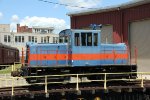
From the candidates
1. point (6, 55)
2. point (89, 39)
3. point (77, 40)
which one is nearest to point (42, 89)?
A: point (77, 40)

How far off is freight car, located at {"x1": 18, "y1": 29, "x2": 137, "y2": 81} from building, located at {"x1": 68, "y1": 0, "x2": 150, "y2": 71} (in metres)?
12.3

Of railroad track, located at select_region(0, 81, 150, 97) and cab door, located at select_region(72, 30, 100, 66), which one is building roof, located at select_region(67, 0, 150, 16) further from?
railroad track, located at select_region(0, 81, 150, 97)

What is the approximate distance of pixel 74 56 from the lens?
23.3 meters

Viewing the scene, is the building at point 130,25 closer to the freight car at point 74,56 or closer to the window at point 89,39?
the freight car at point 74,56

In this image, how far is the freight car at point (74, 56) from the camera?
22859 millimetres

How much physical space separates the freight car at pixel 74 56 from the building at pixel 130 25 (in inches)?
484

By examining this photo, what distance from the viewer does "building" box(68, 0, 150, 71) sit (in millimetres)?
35375

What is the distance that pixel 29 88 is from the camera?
21.2m

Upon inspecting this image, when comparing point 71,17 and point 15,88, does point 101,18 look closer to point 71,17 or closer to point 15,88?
point 71,17

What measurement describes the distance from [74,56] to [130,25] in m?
15.6

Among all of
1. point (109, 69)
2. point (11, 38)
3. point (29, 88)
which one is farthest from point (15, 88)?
point (11, 38)

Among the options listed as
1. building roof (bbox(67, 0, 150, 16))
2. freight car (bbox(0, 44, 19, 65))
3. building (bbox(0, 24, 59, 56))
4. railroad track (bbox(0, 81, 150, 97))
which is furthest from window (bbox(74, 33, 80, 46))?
building (bbox(0, 24, 59, 56))

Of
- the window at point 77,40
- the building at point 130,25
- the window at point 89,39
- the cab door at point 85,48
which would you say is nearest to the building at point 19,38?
the building at point 130,25

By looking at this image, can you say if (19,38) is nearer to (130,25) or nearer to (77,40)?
(130,25)
